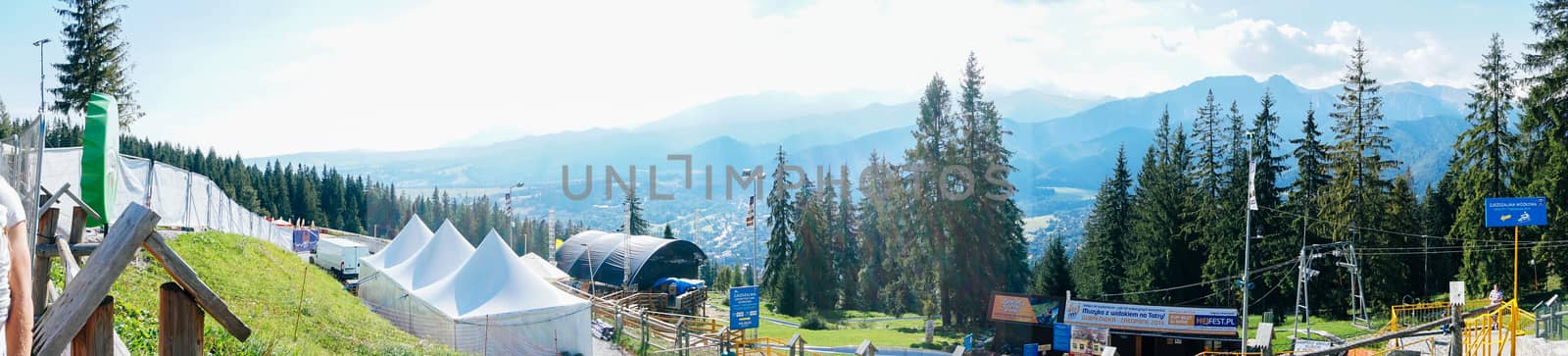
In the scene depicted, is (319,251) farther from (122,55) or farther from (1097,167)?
(1097,167)

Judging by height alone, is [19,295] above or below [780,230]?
above

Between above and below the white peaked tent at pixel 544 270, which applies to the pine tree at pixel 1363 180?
above

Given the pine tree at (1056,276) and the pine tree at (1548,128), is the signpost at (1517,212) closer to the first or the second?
the pine tree at (1548,128)

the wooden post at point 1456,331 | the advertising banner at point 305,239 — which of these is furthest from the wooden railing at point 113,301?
the advertising banner at point 305,239

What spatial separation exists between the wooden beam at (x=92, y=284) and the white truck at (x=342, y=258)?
3026 centimetres

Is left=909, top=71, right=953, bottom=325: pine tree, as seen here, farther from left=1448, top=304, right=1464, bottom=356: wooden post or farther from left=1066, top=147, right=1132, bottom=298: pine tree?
left=1448, top=304, right=1464, bottom=356: wooden post

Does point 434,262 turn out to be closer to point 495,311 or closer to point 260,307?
point 495,311

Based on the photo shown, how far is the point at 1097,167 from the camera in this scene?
190 m

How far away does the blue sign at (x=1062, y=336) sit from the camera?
980 inches

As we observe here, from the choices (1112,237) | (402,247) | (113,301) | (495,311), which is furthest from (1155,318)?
(113,301)

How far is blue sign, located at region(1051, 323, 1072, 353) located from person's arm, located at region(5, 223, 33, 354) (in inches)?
979

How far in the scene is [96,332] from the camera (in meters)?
3.02

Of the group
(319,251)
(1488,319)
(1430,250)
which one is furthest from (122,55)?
(1430,250)

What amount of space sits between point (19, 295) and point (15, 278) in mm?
55
